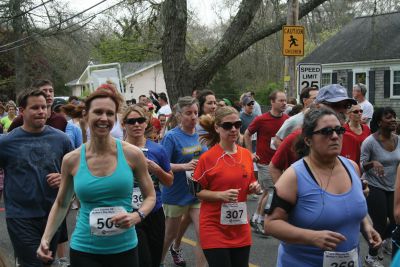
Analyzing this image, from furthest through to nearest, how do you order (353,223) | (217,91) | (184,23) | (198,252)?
(217,91)
(184,23)
(198,252)
(353,223)

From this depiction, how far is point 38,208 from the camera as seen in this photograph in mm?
4938

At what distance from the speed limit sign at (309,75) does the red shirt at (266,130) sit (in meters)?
4.35

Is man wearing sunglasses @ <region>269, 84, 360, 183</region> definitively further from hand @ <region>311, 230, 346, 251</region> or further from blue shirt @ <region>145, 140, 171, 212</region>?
hand @ <region>311, 230, 346, 251</region>

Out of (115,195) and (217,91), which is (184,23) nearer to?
(115,195)

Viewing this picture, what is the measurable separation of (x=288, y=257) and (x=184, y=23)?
11321 mm

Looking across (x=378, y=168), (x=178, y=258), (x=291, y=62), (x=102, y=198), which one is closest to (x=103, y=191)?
(x=102, y=198)

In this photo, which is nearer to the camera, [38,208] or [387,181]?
[38,208]

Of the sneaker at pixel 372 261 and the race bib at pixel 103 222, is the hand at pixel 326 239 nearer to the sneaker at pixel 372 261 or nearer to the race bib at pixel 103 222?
the race bib at pixel 103 222

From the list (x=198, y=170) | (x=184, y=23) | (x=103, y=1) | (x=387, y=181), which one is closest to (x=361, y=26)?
(x=103, y=1)

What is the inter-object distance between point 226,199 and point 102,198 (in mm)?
1229

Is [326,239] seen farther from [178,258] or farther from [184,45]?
[184,45]

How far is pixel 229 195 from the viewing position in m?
4.57

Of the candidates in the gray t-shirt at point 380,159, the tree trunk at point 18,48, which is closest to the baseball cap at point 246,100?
the gray t-shirt at point 380,159

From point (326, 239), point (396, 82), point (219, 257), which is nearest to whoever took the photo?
point (326, 239)
